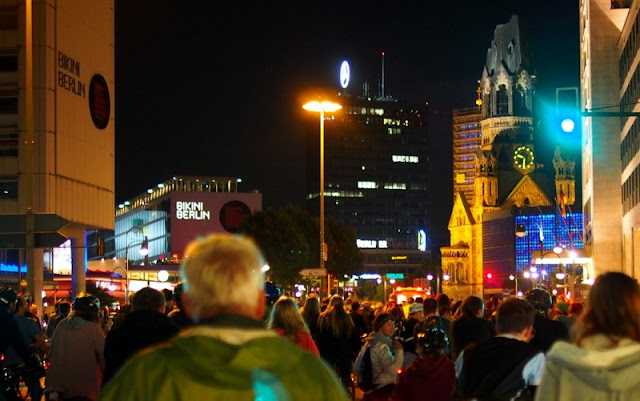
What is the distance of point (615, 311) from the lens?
5.24 m

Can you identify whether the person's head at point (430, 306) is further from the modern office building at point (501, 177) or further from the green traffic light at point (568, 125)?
the modern office building at point (501, 177)

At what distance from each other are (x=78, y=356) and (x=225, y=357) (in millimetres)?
7120

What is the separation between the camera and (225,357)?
3.53 meters

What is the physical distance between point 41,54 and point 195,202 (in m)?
122

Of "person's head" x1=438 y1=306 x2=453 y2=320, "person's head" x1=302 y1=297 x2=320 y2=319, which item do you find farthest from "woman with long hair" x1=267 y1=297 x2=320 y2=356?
"person's head" x1=302 y1=297 x2=320 y2=319

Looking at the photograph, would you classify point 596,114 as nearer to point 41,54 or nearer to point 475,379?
point 475,379

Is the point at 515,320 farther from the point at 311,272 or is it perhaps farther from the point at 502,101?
the point at 502,101

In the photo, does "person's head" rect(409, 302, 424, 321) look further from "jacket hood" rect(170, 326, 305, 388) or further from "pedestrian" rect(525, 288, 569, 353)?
"jacket hood" rect(170, 326, 305, 388)

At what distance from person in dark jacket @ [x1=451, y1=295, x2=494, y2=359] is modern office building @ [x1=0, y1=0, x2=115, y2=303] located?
33118 mm

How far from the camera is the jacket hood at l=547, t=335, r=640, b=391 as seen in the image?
16.5ft

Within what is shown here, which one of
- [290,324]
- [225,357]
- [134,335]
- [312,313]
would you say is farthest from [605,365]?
[312,313]

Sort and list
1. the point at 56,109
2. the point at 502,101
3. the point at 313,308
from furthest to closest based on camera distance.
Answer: the point at 502,101
the point at 56,109
the point at 313,308

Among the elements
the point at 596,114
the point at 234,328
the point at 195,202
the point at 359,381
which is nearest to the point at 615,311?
the point at 234,328

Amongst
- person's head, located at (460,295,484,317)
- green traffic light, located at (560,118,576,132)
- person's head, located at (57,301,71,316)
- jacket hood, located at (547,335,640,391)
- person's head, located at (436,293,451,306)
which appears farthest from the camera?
green traffic light, located at (560,118,576,132)
